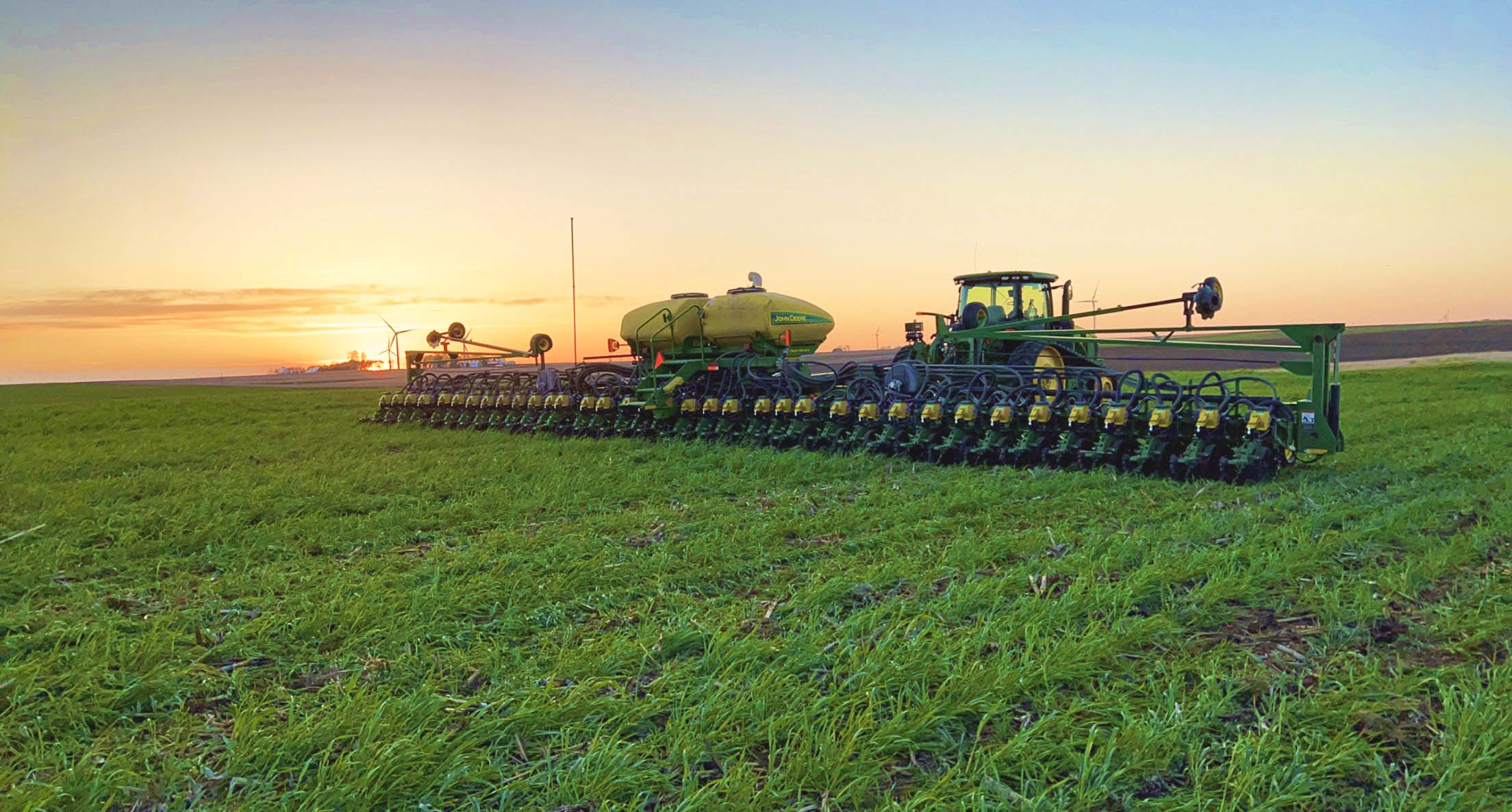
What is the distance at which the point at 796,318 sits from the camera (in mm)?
14750

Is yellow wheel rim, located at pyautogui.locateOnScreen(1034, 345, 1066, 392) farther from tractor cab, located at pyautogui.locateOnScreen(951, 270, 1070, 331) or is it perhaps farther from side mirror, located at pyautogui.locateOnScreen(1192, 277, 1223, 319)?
side mirror, located at pyautogui.locateOnScreen(1192, 277, 1223, 319)

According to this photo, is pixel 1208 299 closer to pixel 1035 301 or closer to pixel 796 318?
pixel 1035 301

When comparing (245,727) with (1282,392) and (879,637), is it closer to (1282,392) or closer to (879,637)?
(879,637)

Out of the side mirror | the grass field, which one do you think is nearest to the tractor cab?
the side mirror

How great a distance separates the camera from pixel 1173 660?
396 centimetres

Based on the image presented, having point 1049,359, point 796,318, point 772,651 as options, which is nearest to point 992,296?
point 1049,359

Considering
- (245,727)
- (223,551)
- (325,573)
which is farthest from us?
(223,551)

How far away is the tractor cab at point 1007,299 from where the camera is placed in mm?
12695

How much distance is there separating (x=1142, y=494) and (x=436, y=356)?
16.2m

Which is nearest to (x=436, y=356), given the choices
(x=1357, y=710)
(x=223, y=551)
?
(x=223, y=551)

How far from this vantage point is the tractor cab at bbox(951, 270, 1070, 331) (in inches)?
500

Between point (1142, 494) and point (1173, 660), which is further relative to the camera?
point (1142, 494)

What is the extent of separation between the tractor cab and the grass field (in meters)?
4.79

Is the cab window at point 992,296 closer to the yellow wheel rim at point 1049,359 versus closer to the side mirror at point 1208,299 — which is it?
the yellow wheel rim at point 1049,359
